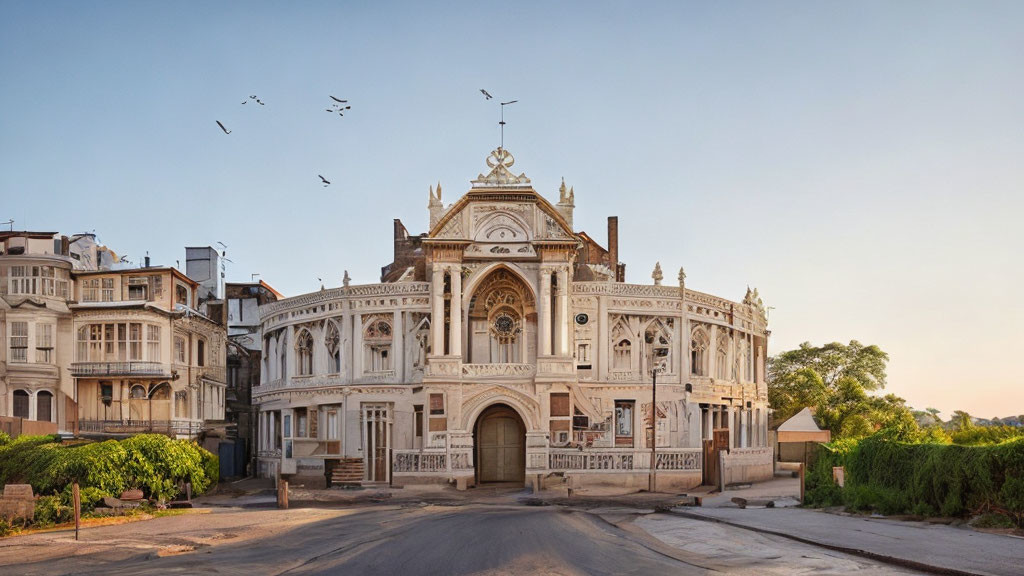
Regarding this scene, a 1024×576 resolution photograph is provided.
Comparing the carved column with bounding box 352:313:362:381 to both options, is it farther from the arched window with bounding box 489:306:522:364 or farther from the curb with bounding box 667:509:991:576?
the curb with bounding box 667:509:991:576

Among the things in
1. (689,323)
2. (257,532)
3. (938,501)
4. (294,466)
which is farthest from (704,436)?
(257,532)

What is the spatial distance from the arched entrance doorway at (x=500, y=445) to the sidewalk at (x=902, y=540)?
1595 centimetres

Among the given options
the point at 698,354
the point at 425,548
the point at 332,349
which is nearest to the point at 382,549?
the point at 425,548

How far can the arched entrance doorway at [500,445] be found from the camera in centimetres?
4675

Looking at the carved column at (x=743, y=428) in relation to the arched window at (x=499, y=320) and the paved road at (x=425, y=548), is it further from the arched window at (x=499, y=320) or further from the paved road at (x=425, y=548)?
the paved road at (x=425, y=548)

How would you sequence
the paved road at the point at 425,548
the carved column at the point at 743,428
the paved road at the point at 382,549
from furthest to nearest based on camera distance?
the carved column at the point at 743,428 → the paved road at the point at 382,549 → the paved road at the point at 425,548

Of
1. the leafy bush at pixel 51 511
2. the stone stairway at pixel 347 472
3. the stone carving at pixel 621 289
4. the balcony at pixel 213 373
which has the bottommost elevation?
the stone stairway at pixel 347 472

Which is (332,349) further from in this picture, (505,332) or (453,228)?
(453,228)

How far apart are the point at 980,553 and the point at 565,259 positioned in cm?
2761

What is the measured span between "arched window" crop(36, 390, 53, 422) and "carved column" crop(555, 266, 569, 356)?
2603cm

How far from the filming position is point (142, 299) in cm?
5316

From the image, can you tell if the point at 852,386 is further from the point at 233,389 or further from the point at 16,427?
the point at 16,427

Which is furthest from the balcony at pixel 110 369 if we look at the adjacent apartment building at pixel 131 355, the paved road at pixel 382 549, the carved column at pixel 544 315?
the paved road at pixel 382 549

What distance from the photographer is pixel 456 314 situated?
4572 cm
